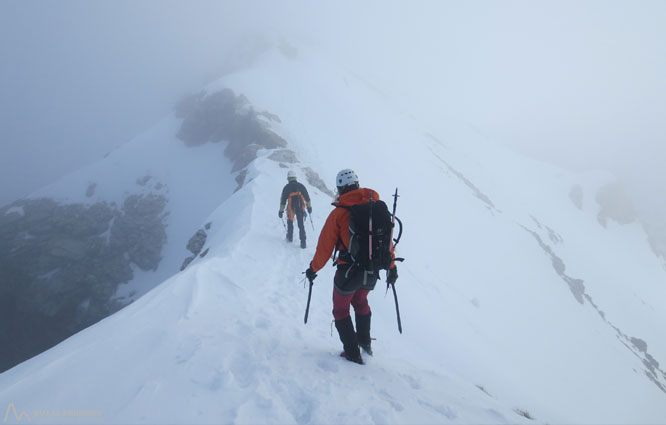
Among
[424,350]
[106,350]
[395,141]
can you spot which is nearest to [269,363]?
[106,350]

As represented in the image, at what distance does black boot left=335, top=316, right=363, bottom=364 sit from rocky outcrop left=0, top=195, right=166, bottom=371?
2644 cm

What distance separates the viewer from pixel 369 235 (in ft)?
14.0

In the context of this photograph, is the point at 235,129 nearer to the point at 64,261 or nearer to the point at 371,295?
the point at 64,261

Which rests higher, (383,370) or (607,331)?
(607,331)

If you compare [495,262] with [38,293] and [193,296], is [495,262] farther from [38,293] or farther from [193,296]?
[38,293]

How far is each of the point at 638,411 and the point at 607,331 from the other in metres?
10.0

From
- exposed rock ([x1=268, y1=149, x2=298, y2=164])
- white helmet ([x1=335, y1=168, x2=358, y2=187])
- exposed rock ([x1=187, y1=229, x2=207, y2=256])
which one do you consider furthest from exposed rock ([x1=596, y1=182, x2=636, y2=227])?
white helmet ([x1=335, y1=168, x2=358, y2=187])

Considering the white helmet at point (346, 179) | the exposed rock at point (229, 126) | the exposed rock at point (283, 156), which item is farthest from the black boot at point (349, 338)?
the exposed rock at point (229, 126)

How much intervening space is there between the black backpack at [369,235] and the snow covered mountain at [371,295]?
69.0 inches

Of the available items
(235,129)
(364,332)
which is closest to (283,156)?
(235,129)

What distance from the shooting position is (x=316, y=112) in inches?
1649

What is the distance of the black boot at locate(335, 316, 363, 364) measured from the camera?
4.68m

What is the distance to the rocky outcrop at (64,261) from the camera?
2417cm

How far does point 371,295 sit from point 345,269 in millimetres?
6900
